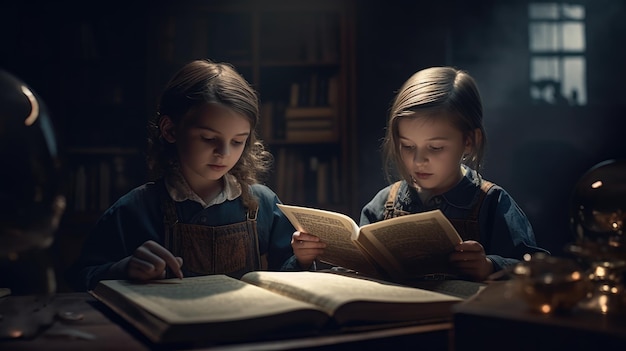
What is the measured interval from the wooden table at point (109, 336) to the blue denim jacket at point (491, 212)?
21.4 inches

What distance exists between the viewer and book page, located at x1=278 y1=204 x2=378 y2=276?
1.32 meters

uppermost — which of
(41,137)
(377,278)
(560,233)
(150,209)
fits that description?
(41,137)

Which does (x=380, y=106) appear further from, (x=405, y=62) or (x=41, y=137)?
(x=41, y=137)

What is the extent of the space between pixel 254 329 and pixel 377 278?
1.74 feet

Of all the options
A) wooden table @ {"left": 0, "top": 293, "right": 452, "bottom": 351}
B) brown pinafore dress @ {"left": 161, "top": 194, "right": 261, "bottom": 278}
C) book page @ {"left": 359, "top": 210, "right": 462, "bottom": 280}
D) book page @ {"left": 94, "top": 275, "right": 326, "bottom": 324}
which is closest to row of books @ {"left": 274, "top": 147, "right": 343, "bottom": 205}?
brown pinafore dress @ {"left": 161, "top": 194, "right": 261, "bottom": 278}

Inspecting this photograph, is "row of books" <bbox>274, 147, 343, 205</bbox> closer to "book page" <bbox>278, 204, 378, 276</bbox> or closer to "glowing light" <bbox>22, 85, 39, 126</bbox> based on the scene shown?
"book page" <bbox>278, 204, 378, 276</bbox>

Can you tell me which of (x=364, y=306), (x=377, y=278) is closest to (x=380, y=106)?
(x=377, y=278)

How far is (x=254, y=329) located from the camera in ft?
2.87

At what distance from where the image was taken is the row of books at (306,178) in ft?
12.0

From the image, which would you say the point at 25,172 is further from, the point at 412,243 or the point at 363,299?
the point at 412,243

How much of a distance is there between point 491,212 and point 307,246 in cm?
47

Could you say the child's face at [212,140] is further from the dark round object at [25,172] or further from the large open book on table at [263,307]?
the dark round object at [25,172]

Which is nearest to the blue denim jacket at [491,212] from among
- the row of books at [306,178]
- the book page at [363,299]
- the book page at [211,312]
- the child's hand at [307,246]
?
the child's hand at [307,246]

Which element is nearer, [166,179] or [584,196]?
[584,196]
